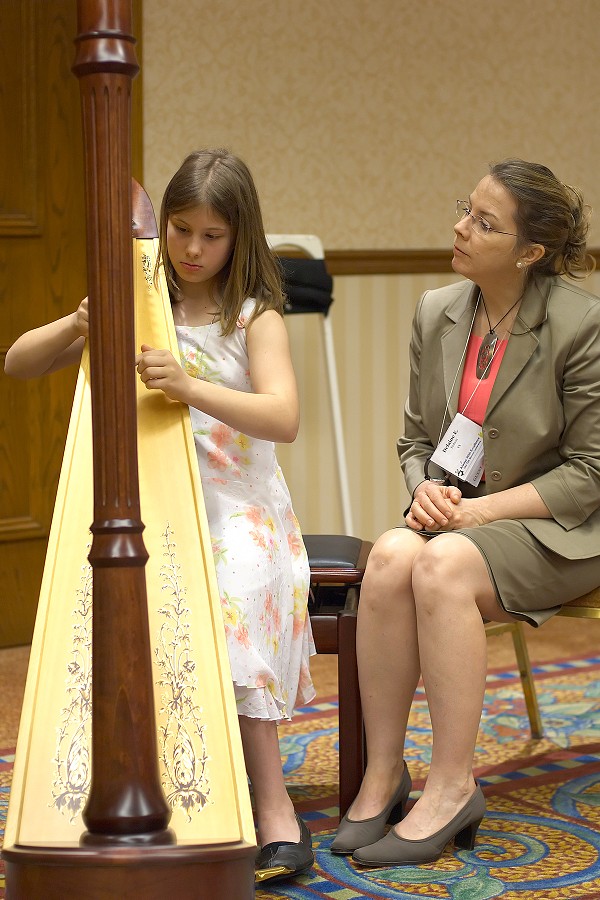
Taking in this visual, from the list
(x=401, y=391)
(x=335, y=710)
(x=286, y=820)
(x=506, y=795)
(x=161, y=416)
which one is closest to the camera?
(x=161, y=416)

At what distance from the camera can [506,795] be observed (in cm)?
238

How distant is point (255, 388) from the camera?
1950 millimetres

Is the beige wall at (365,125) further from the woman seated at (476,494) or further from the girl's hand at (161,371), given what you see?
the girl's hand at (161,371)

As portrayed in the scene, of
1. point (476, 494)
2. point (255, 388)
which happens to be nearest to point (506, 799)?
point (476, 494)

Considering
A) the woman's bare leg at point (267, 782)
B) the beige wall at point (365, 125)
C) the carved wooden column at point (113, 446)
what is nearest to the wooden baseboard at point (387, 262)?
the beige wall at point (365, 125)

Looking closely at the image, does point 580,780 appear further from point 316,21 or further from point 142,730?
point 316,21

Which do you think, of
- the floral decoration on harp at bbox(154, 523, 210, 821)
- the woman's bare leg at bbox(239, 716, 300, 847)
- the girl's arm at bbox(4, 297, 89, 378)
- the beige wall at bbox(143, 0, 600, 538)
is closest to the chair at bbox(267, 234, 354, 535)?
the beige wall at bbox(143, 0, 600, 538)

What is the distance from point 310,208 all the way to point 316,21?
613mm

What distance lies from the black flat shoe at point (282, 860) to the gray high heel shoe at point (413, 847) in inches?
3.8

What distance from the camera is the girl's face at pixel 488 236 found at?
2.20 metres

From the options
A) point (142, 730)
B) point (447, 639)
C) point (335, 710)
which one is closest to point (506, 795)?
point (447, 639)

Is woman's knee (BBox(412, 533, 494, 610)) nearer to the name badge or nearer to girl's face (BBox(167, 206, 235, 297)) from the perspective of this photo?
the name badge

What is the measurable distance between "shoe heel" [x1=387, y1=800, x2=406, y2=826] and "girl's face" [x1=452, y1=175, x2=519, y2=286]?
3.07 ft

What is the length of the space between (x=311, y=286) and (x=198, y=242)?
1885mm
